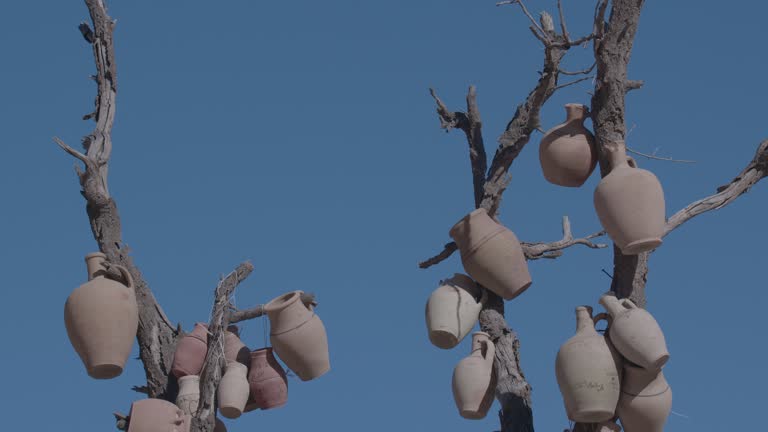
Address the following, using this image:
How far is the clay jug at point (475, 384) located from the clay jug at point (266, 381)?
82 centimetres

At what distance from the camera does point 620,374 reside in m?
4.84

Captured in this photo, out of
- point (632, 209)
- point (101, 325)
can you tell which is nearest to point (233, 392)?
point (101, 325)

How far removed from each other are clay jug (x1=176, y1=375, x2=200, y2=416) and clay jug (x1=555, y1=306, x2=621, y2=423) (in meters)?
1.55

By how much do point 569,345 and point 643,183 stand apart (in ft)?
2.21

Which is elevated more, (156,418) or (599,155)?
(599,155)

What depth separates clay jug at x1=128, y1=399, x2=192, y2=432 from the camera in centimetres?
532

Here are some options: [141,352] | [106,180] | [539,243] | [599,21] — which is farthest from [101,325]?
[599,21]

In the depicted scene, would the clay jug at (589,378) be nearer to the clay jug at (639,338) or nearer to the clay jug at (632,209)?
the clay jug at (639,338)

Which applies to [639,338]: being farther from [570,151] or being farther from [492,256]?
[570,151]

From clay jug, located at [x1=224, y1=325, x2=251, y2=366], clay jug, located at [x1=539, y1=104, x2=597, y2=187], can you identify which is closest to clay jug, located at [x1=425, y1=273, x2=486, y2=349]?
clay jug, located at [x1=539, y1=104, x2=597, y2=187]

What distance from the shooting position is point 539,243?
5.69 metres

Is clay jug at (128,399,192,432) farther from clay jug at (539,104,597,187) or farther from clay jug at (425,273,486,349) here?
clay jug at (539,104,597,187)

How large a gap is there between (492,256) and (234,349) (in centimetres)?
121

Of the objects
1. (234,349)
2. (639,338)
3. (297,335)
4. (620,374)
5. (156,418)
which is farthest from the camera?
(234,349)
